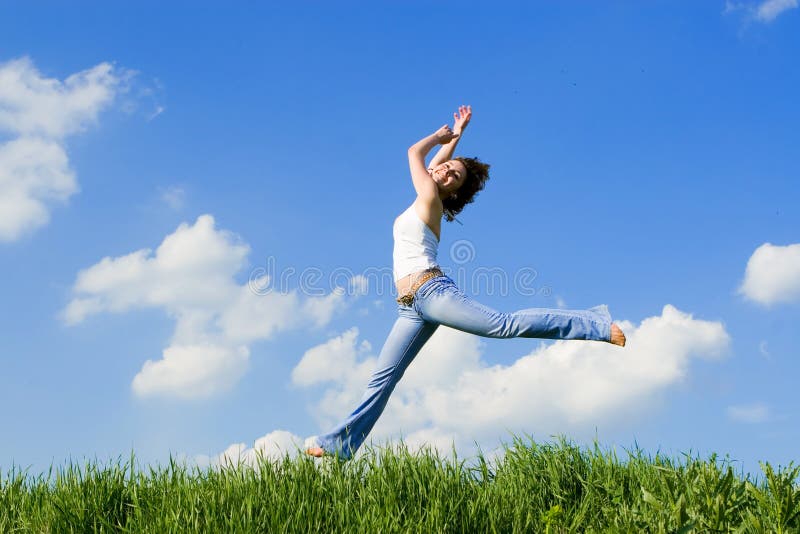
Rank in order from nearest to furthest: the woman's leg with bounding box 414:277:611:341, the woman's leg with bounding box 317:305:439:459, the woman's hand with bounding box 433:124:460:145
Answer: the woman's leg with bounding box 414:277:611:341
the woman's leg with bounding box 317:305:439:459
the woman's hand with bounding box 433:124:460:145

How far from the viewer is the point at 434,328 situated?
595 centimetres

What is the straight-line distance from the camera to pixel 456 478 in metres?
5.04

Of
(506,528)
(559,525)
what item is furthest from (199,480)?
(559,525)

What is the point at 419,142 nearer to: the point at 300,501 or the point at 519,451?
the point at 519,451

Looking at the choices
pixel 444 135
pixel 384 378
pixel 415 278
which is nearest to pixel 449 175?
pixel 444 135

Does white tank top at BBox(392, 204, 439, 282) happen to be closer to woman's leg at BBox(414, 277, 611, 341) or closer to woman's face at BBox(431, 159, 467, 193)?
woman's leg at BBox(414, 277, 611, 341)

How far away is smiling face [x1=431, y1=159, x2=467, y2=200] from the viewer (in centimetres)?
636

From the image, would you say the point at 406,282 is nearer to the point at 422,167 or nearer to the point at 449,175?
the point at 422,167

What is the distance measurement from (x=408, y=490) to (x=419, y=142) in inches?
109

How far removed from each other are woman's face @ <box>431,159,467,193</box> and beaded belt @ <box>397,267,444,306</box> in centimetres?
88

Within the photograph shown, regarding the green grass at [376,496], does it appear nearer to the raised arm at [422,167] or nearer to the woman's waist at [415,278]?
the woman's waist at [415,278]

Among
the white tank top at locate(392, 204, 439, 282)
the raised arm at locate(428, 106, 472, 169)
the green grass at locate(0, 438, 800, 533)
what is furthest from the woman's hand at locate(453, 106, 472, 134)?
the green grass at locate(0, 438, 800, 533)

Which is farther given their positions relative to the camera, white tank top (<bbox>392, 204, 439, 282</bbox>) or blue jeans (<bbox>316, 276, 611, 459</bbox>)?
white tank top (<bbox>392, 204, 439, 282</bbox>)

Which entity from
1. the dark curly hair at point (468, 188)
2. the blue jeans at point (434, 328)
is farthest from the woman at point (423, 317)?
the dark curly hair at point (468, 188)
